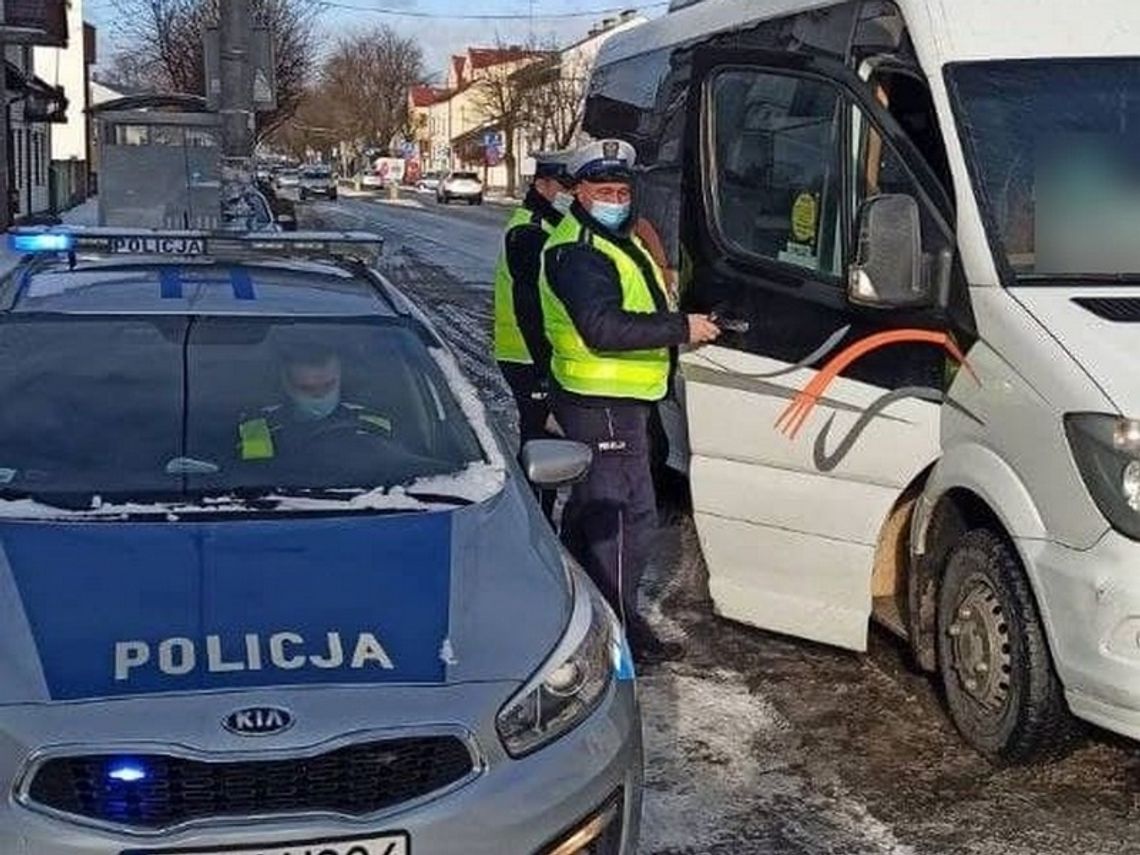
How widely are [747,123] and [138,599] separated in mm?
3566

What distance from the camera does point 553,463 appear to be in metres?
4.53

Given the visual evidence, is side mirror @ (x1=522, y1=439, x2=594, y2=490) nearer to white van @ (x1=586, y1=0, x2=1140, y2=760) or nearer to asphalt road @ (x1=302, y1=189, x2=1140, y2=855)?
asphalt road @ (x1=302, y1=189, x2=1140, y2=855)

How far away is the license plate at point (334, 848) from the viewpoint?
10.0 ft

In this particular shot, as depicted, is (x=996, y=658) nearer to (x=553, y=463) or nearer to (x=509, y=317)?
(x=553, y=463)

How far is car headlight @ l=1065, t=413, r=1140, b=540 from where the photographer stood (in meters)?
4.32

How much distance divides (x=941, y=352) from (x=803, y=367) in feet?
2.06

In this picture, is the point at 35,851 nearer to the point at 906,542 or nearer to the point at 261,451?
the point at 261,451

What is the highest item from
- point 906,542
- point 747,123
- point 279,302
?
point 747,123

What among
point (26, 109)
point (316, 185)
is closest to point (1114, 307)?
point (26, 109)

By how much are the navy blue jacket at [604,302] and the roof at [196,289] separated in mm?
805

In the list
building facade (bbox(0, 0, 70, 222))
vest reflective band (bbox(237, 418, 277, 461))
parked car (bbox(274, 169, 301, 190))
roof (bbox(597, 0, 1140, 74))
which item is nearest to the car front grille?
vest reflective band (bbox(237, 418, 277, 461))

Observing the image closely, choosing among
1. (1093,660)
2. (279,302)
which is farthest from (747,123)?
(1093,660)

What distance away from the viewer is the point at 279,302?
4.89m

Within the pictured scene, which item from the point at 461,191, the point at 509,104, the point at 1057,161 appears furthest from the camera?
the point at 509,104
